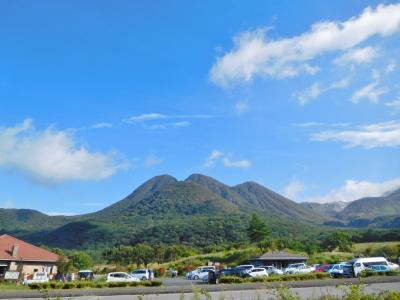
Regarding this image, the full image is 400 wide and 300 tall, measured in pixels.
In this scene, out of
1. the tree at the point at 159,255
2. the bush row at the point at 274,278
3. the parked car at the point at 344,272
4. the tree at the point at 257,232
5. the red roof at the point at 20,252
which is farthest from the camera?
the tree at the point at 257,232

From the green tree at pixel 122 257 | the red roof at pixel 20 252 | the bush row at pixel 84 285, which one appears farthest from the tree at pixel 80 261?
the bush row at pixel 84 285

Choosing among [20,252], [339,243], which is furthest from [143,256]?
[339,243]

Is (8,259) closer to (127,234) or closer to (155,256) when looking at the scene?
(155,256)

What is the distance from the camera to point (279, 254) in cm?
6138

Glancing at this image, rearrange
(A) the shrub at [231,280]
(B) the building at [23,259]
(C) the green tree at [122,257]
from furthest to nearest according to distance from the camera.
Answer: (C) the green tree at [122,257] → (B) the building at [23,259] → (A) the shrub at [231,280]

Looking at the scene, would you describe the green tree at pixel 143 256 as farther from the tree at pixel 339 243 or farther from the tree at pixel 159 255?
the tree at pixel 339 243

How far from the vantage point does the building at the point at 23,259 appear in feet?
147

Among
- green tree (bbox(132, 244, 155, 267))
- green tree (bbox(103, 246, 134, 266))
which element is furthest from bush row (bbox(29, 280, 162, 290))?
green tree (bbox(103, 246, 134, 266))

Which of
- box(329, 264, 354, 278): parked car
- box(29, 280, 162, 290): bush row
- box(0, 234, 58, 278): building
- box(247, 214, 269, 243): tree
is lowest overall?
box(29, 280, 162, 290): bush row

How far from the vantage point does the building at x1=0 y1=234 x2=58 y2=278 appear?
44.7m

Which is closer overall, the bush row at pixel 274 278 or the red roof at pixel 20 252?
the bush row at pixel 274 278

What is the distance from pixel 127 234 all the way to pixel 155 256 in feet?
256

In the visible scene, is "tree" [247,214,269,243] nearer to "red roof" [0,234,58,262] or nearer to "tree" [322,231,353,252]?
"tree" [322,231,353,252]

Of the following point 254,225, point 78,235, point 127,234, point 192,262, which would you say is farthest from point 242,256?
point 78,235
